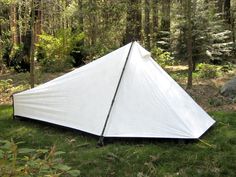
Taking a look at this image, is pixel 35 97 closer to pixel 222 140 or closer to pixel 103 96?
pixel 103 96

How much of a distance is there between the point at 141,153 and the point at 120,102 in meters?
0.93

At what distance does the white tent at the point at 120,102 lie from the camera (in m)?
5.57

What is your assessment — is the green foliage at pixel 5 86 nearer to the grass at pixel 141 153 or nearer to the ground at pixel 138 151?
the ground at pixel 138 151

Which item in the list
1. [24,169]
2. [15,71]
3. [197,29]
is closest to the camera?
[24,169]

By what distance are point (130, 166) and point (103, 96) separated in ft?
4.74

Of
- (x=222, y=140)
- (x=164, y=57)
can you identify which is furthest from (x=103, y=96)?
(x=164, y=57)

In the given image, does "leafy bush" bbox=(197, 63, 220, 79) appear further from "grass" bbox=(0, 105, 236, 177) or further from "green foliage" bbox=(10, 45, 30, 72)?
"green foliage" bbox=(10, 45, 30, 72)

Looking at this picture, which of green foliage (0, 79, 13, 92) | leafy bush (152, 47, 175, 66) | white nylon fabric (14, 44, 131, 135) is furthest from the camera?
leafy bush (152, 47, 175, 66)

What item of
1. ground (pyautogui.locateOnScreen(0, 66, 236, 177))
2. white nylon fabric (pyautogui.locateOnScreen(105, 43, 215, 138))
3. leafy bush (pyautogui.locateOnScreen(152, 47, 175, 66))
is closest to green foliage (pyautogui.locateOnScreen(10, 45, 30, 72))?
leafy bush (pyautogui.locateOnScreen(152, 47, 175, 66))

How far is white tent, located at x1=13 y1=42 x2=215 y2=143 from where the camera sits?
5.57m

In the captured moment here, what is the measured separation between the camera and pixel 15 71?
547 inches

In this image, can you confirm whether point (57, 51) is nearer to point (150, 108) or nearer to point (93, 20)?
point (93, 20)

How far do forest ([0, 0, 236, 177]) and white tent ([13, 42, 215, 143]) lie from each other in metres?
0.20

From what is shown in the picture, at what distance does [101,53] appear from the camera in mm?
14164
